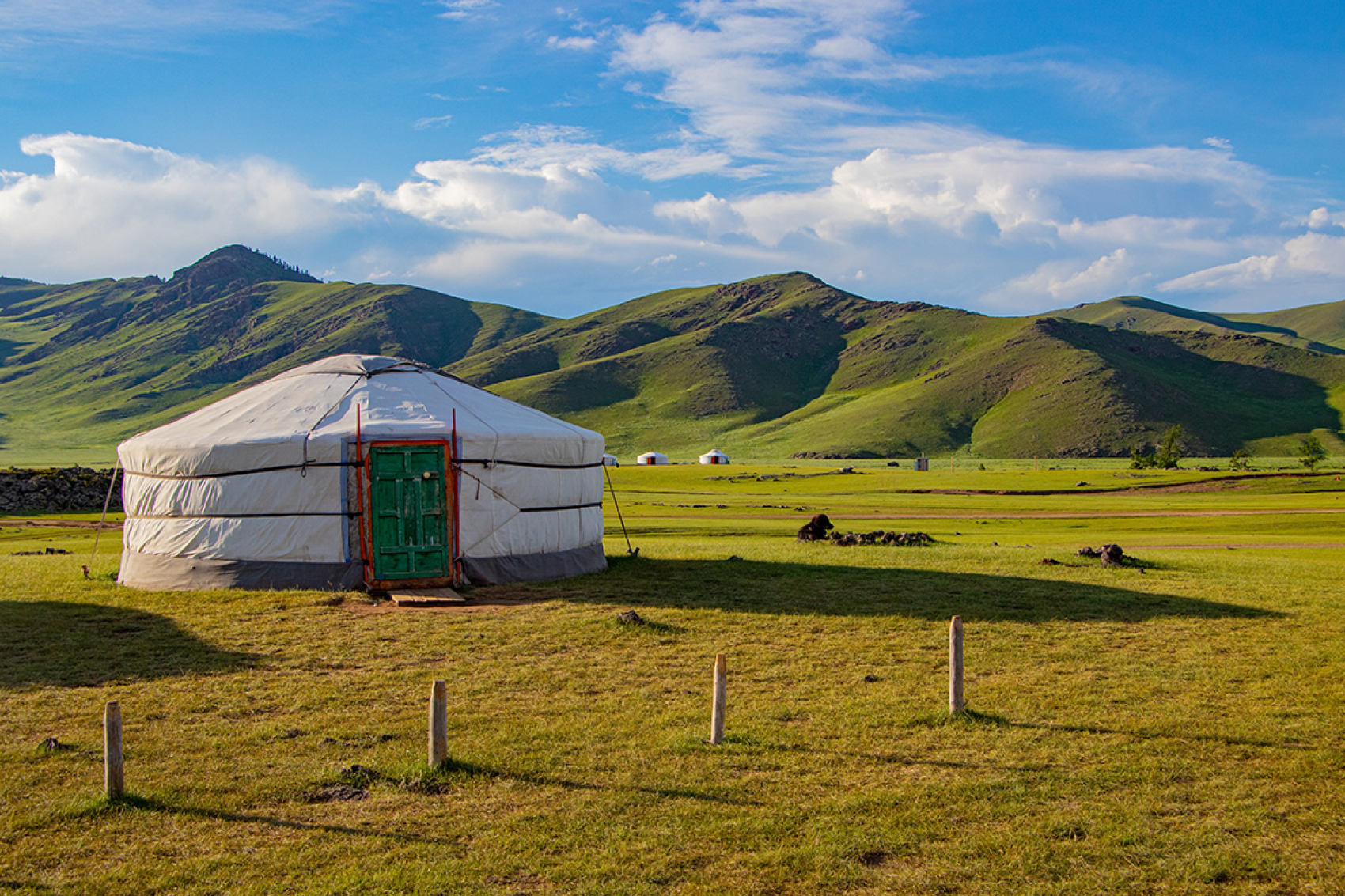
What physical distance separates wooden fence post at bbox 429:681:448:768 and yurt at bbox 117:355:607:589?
7863mm

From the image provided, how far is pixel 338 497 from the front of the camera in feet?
45.3

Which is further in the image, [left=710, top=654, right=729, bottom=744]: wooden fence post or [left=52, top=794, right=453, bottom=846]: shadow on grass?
[left=710, top=654, right=729, bottom=744]: wooden fence post

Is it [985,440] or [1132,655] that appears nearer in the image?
[1132,655]

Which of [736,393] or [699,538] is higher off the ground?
[736,393]

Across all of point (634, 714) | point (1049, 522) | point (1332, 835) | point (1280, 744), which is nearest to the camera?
point (1332, 835)

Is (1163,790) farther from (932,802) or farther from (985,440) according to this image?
(985,440)

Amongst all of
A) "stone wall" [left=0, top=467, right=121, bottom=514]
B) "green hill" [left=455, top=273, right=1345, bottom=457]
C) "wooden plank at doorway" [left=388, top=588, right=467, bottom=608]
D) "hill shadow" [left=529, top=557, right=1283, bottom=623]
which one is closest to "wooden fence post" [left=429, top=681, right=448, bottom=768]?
"hill shadow" [left=529, top=557, right=1283, bottom=623]

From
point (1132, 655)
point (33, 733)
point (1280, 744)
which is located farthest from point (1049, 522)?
point (33, 733)

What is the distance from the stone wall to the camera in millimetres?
35656

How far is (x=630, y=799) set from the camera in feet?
19.4

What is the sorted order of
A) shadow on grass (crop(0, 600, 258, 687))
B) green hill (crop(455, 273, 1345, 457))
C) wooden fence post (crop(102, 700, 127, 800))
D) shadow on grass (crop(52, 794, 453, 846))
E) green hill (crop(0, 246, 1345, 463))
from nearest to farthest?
shadow on grass (crop(52, 794, 453, 846)) → wooden fence post (crop(102, 700, 127, 800)) → shadow on grass (crop(0, 600, 258, 687)) → green hill (crop(455, 273, 1345, 457)) → green hill (crop(0, 246, 1345, 463))

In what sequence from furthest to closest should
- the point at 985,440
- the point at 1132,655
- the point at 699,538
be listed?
the point at 985,440 < the point at 699,538 < the point at 1132,655

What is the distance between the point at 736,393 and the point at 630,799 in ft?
497

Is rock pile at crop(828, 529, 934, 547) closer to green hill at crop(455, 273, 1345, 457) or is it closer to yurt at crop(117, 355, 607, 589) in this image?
yurt at crop(117, 355, 607, 589)
